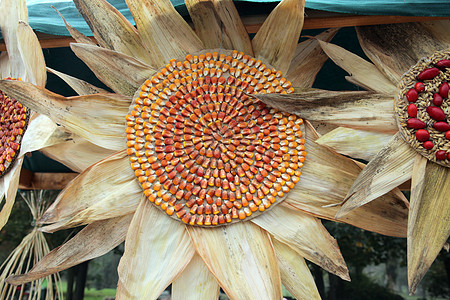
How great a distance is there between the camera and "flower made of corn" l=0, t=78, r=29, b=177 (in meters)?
1.01

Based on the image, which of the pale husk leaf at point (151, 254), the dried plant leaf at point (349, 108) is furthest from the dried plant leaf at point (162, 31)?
the pale husk leaf at point (151, 254)

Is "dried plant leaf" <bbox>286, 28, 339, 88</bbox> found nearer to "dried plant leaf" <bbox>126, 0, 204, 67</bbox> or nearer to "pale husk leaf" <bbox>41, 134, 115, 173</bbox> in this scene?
"dried plant leaf" <bbox>126, 0, 204, 67</bbox>

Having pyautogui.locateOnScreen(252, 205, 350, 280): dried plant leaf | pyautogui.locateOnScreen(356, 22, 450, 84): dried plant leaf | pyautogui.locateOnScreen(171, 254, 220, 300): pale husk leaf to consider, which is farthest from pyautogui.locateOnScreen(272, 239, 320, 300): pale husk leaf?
pyautogui.locateOnScreen(356, 22, 450, 84): dried plant leaf

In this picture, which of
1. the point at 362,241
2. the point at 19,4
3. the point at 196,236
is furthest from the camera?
the point at 362,241

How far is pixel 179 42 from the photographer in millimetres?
958

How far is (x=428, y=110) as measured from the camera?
807 millimetres

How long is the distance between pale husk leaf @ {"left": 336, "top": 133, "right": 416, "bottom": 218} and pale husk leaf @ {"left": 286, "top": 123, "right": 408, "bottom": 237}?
0.08 metres

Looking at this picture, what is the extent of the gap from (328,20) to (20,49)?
32.4 inches

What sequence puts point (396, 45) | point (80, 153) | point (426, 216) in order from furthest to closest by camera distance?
1. point (80, 153)
2. point (396, 45)
3. point (426, 216)

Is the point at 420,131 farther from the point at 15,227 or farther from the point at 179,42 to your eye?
the point at 15,227

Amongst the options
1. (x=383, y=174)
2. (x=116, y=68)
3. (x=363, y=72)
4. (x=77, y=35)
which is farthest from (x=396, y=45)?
(x=77, y=35)

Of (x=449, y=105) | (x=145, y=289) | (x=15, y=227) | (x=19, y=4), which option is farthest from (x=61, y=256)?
(x=15, y=227)

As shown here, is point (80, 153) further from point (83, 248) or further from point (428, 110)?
point (428, 110)

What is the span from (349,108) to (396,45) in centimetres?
22
